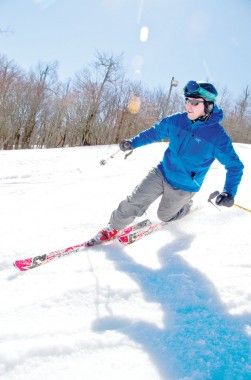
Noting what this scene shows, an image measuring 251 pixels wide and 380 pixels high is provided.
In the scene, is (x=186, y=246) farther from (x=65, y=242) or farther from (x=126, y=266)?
(x=65, y=242)

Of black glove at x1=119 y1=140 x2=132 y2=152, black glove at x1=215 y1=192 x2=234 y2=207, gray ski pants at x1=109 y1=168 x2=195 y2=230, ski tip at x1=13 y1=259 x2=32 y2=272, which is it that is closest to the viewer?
ski tip at x1=13 y1=259 x2=32 y2=272

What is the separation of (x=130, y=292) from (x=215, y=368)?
93 cm

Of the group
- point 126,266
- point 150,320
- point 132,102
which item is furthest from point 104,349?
point 132,102

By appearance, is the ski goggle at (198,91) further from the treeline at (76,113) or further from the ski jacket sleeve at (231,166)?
the treeline at (76,113)

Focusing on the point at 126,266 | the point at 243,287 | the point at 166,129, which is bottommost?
the point at 126,266

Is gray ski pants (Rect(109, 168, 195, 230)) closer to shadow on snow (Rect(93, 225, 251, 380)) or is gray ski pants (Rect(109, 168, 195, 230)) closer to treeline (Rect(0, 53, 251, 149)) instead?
shadow on snow (Rect(93, 225, 251, 380))

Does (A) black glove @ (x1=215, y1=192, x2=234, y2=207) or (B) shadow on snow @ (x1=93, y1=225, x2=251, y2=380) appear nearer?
(B) shadow on snow @ (x1=93, y1=225, x2=251, y2=380)

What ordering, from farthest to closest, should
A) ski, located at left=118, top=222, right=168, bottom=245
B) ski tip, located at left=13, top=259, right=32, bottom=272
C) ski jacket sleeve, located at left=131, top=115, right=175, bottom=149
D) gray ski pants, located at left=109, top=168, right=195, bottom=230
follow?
ski jacket sleeve, located at left=131, top=115, right=175, bottom=149 → gray ski pants, located at left=109, top=168, right=195, bottom=230 → ski, located at left=118, top=222, right=168, bottom=245 → ski tip, located at left=13, top=259, right=32, bottom=272

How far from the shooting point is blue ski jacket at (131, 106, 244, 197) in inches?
142

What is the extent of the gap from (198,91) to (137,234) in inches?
65.6

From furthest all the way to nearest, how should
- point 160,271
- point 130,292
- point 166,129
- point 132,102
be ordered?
point 132,102 → point 166,129 → point 160,271 → point 130,292

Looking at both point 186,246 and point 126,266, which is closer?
point 126,266

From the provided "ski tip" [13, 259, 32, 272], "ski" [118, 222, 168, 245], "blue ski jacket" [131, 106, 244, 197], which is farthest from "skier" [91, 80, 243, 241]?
"ski tip" [13, 259, 32, 272]

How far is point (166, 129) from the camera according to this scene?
13.8ft
